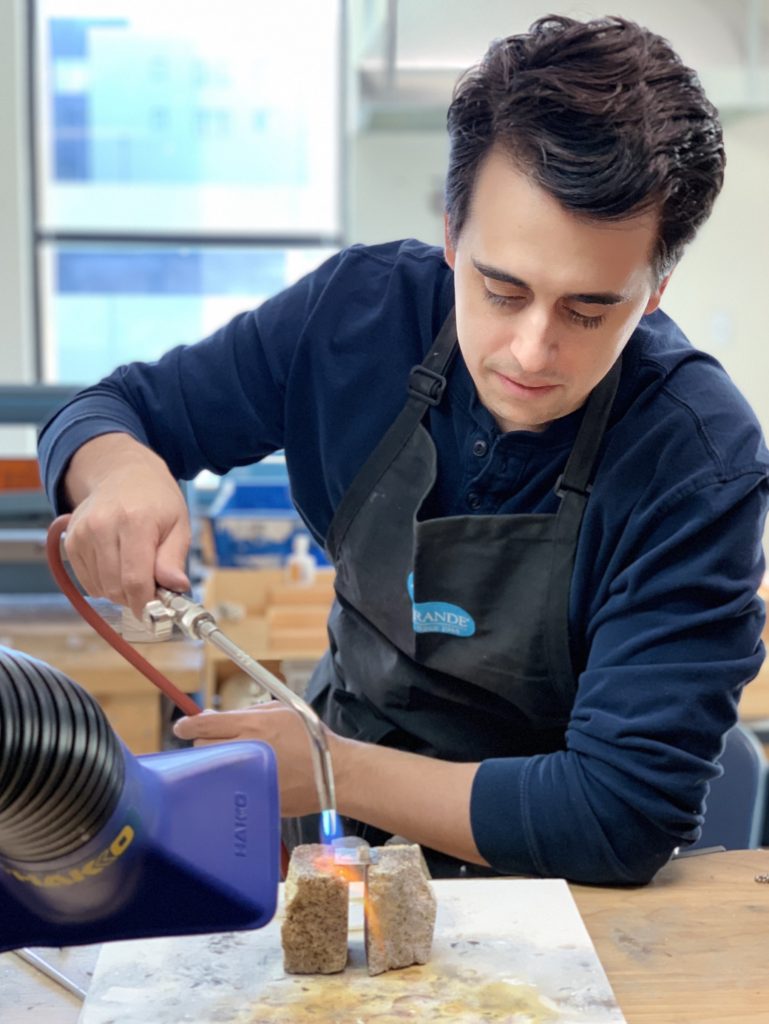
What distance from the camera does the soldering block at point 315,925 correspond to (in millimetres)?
1016

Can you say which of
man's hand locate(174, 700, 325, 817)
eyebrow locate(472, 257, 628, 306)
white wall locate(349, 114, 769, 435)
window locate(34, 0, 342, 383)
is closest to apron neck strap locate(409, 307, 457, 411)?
eyebrow locate(472, 257, 628, 306)

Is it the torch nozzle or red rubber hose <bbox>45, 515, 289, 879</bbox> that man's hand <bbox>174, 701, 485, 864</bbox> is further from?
the torch nozzle

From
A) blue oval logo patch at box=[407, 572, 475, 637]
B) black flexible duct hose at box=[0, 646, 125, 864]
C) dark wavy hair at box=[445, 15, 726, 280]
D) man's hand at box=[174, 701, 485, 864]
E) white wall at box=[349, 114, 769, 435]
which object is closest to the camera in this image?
black flexible duct hose at box=[0, 646, 125, 864]

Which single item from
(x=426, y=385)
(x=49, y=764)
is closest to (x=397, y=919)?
(x=49, y=764)

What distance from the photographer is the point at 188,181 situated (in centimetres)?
484

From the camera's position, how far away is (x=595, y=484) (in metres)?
1.29

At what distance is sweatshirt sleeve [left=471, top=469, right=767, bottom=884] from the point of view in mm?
1164

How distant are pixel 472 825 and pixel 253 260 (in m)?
3.99

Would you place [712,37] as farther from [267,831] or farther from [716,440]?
[267,831]

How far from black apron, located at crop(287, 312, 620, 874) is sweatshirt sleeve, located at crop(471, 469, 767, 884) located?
99 mm

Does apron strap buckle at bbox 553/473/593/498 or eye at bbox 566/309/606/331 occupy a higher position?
eye at bbox 566/309/606/331

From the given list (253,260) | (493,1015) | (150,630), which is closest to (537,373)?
(150,630)

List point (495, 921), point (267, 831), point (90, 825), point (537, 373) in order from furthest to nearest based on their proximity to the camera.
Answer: point (537, 373) < point (495, 921) < point (267, 831) < point (90, 825)

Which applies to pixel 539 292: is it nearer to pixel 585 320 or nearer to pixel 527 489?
pixel 585 320
